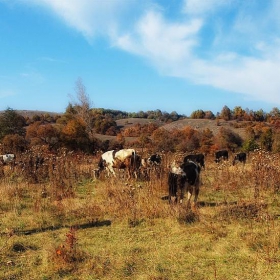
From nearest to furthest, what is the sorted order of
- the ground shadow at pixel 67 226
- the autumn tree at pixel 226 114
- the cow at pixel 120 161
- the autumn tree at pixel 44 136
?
1. the ground shadow at pixel 67 226
2. the cow at pixel 120 161
3. the autumn tree at pixel 44 136
4. the autumn tree at pixel 226 114

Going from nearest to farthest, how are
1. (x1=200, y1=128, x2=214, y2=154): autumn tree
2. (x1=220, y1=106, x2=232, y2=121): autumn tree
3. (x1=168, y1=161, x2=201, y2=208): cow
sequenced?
(x1=168, y1=161, x2=201, y2=208): cow → (x1=200, y1=128, x2=214, y2=154): autumn tree → (x1=220, y1=106, x2=232, y2=121): autumn tree

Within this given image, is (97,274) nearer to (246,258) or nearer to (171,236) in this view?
(171,236)

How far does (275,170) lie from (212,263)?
6.15 m

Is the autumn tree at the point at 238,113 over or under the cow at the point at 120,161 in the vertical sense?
over

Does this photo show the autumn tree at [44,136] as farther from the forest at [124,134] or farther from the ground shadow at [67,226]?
the ground shadow at [67,226]

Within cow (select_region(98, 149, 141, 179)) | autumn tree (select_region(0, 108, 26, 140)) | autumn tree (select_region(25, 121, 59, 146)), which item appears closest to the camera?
cow (select_region(98, 149, 141, 179))

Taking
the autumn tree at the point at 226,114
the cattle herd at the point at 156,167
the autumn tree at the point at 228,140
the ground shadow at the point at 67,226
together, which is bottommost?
the ground shadow at the point at 67,226

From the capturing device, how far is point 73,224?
7.48 m

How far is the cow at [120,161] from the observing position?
13723mm

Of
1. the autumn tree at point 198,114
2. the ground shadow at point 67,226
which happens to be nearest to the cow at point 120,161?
the ground shadow at point 67,226

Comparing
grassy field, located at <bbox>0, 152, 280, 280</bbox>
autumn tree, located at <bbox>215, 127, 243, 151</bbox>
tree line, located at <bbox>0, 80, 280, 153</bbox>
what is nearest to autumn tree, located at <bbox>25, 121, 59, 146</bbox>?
tree line, located at <bbox>0, 80, 280, 153</bbox>

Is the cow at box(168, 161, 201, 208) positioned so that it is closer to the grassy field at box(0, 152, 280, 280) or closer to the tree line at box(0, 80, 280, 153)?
the grassy field at box(0, 152, 280, 280)

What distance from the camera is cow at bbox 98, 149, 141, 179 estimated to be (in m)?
13.7

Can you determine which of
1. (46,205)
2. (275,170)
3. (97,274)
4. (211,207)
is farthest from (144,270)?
(275,170)
